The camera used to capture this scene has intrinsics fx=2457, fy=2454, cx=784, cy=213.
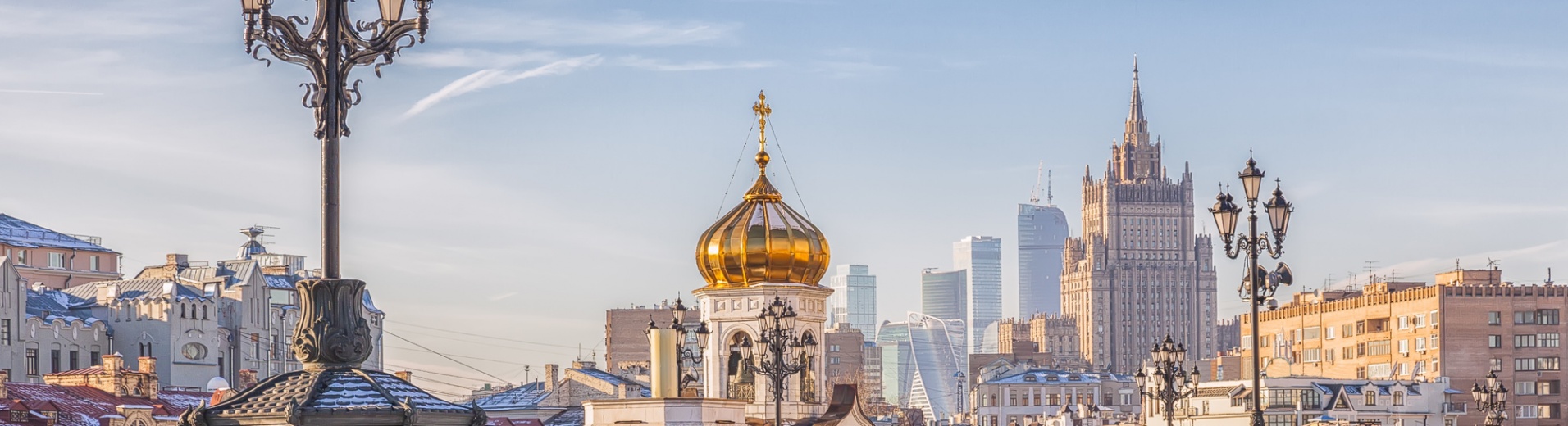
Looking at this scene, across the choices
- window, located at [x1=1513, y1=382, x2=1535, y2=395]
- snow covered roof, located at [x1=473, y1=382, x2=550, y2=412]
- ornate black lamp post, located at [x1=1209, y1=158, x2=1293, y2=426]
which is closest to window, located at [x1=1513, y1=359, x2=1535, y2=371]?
window, located at [x1=1513, y1=382, x2=1535, y2=395]

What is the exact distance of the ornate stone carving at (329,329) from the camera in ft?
51.2

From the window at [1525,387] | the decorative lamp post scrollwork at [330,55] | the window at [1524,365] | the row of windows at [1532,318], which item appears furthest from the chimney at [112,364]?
the window at [1524,365]

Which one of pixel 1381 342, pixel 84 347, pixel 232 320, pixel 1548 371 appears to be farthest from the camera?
pixel 1381 342

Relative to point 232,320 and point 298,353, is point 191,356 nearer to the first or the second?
point 232,320

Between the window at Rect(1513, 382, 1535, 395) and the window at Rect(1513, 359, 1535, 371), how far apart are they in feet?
2.41

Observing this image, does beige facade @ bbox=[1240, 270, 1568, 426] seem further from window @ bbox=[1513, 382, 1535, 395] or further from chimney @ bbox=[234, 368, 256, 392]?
chimney @ bbox=[234, 368, 256, 392]

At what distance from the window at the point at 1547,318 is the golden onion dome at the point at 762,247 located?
86.1m

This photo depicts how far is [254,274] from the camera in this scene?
8606 cm

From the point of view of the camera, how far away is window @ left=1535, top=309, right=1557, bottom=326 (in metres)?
125

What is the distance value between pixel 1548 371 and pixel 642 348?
58808 mm

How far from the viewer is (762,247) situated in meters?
47.2

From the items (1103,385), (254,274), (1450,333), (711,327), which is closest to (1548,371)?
(1450,333)

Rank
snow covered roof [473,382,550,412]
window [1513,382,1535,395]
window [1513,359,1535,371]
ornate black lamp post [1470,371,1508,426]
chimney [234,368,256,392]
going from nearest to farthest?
1. ornate black lamp post [1470,371,1508,426]
2. chimney [234,368,256,392]
3. snow covered roof [473,382,550,412]
4. window [1513,382,1535,395]
5. window [1513,359,1535,371]

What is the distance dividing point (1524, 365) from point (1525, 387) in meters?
1.36
